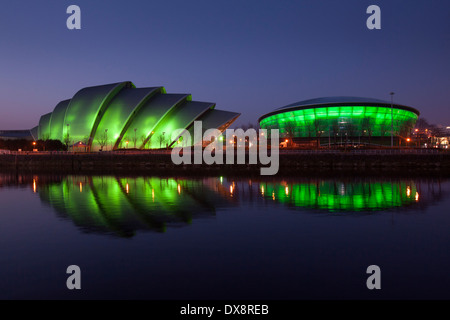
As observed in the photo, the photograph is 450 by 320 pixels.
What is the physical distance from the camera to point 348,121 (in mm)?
76188

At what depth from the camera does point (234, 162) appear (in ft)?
163

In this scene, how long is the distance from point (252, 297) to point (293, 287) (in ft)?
Result: 2.86

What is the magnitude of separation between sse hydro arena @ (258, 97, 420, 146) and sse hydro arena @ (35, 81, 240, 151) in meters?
21.3

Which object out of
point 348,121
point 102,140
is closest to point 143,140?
point 102,140

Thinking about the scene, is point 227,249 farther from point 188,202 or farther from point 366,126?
point 366,126

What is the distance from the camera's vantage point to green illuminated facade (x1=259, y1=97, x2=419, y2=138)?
2972 inches

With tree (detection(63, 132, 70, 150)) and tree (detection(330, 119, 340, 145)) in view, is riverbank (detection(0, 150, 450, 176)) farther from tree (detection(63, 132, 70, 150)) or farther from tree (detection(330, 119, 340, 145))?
tree (detection(330, 119, 340, 145))

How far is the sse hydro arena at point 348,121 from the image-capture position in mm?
75438

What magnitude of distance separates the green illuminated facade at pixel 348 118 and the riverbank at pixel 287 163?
93.3 ft

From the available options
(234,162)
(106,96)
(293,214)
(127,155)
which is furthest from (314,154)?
(106,96)

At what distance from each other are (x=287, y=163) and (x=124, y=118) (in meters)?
32.9

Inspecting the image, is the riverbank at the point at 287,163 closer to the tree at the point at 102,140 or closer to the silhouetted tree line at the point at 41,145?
the tree at the point at 102,140

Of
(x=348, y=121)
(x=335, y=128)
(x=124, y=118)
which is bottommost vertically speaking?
(x=335, y=128)
